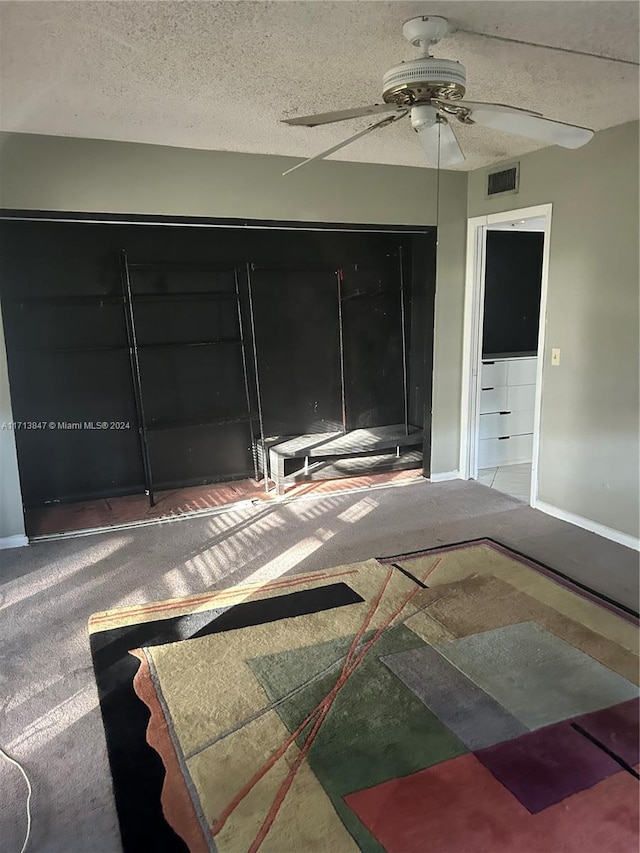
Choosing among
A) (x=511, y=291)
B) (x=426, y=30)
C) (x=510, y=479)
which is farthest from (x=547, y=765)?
(x=511, y=291)

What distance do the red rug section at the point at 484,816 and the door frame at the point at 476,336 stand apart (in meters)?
2.69

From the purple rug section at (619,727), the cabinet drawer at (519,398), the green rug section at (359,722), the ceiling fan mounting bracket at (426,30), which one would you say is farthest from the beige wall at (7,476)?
the cabinet drawer at (519,398)

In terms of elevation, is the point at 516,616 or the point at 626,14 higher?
the point at 626,14

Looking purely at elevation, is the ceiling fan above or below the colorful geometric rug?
above

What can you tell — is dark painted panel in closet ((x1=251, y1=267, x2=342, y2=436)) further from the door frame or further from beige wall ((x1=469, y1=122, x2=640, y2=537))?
beige wall ((x1=469, y1=122, x2=640, y2=537))

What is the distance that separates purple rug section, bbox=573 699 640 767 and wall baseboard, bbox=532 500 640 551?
1563 millimetres

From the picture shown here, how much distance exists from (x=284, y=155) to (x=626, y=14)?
2.41m

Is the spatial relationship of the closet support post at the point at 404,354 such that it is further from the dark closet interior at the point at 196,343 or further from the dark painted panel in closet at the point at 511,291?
the dark painted panel in closet at the point at 511,291

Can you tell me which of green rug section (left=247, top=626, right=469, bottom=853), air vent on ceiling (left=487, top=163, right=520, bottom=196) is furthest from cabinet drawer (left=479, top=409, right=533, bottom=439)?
green rug section (left=247, top=626, right=469, bottom=853)

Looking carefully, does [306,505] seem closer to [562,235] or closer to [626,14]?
[562,235]

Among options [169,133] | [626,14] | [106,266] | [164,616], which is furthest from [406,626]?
[106,266]

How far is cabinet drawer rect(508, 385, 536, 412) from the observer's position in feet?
17.4

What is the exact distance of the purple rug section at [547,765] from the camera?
6.16 ft

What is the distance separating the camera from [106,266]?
4.46 m
